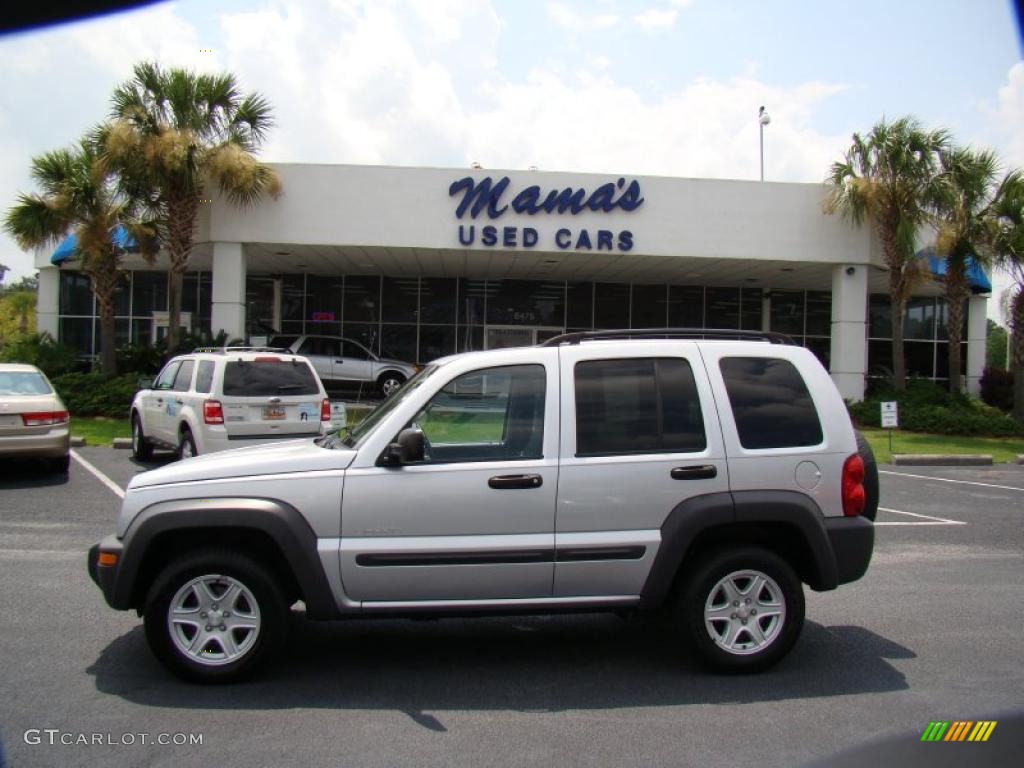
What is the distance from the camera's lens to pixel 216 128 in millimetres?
19484

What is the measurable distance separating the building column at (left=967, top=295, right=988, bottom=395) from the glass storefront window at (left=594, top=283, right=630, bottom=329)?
1023 cm

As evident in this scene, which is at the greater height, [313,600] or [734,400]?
[734,400]

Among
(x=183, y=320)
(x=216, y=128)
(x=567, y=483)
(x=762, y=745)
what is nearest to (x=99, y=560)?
(x=567, y=483)

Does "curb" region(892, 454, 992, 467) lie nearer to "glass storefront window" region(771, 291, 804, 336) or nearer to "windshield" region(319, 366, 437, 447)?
"glass storefront window" region(771, 291, 804, 336)

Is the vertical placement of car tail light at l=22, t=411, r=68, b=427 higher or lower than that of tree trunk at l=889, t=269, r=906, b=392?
lower

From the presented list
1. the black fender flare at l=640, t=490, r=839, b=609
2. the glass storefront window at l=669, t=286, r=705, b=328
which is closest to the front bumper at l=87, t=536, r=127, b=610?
the black fender flare at l=640, t=490, r=839, b=609

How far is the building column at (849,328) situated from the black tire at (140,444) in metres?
16.0

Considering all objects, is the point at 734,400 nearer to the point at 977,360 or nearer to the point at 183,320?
Result: the point at 183,320

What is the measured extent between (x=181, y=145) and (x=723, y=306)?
54.7ft

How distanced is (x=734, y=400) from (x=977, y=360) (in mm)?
24322

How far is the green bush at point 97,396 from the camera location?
1930cm

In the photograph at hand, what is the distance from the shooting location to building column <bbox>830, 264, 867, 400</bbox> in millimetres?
21469

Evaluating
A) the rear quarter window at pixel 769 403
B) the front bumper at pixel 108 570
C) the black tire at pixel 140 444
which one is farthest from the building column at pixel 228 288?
the rear quarter window at pixel 769 403

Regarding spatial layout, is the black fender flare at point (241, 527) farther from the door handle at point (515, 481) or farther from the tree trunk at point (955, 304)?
the tree trunk at point (955, 304)
